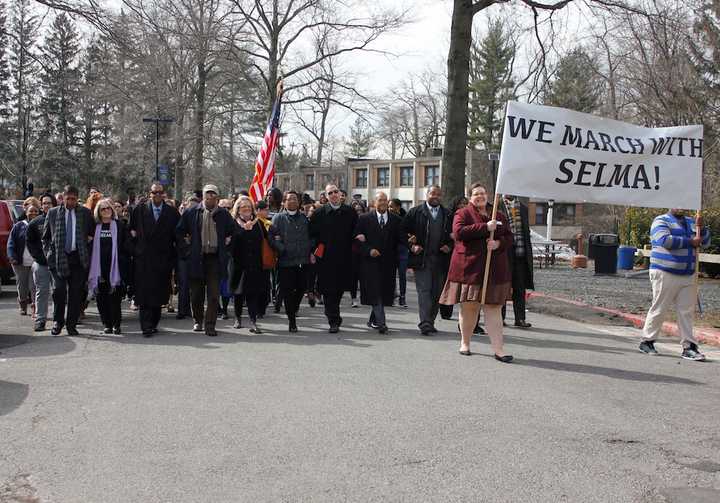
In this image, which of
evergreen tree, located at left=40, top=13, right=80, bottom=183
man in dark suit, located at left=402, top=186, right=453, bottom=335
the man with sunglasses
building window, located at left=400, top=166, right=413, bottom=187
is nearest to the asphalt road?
man in dark suit, located at left=402, top=186, right=453, bottom=335

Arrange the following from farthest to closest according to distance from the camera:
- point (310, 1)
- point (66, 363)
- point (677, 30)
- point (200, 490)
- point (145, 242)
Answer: point (310, 1), point (677, 30), point (145, 242), point (66, 363), point (200, 490)

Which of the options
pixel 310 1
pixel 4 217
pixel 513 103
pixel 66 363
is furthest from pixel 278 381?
pixel 310 1

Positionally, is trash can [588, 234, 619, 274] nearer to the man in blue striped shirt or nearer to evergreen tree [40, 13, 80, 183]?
the man in blue striped shirt

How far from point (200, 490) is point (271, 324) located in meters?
6.86

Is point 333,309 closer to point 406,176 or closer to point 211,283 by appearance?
point 211,283

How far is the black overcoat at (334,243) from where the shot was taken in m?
10.3

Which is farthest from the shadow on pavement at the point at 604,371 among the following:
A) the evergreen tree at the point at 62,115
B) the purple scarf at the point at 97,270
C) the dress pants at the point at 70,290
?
the evergreen tree at the point at 62,115

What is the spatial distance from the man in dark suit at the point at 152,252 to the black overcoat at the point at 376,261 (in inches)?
106

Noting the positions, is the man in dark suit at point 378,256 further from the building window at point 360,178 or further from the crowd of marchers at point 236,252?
the building window at point 360,178

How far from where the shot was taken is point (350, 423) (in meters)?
5.64

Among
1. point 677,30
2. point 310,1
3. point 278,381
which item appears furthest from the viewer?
point 310,1

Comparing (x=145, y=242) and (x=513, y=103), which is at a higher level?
(x=513, y=103)

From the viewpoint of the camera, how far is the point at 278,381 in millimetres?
7078

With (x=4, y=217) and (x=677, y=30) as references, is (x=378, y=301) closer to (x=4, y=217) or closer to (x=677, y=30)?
(x=4, y=217)
